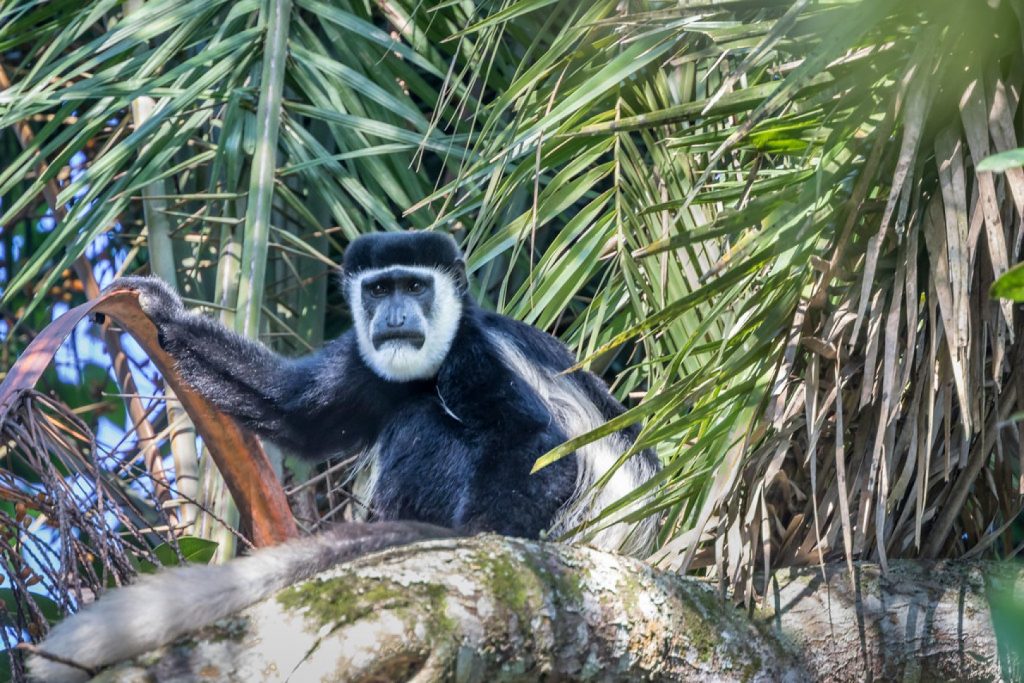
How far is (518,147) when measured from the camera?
2.48 meters

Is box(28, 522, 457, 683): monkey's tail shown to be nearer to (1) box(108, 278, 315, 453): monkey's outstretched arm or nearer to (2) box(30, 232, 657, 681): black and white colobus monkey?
(2) box(30, 232, 657, 681): black and white colobus monkey

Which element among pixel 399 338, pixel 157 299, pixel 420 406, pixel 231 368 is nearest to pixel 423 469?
pixel 420 406

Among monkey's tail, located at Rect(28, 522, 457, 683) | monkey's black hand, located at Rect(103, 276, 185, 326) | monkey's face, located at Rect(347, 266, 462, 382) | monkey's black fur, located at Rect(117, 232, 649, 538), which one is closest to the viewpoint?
monkey's tail, located at Rect(28, 522, 457, 683)

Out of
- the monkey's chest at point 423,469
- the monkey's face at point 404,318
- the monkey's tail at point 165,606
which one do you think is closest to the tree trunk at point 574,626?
the monkey's tail at point 165,606

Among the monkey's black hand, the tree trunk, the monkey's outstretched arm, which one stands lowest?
the tree trunk

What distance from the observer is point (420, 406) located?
10.4ft

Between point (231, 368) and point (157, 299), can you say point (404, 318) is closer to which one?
point (231, 368)

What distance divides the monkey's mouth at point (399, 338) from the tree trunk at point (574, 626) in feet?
4.43

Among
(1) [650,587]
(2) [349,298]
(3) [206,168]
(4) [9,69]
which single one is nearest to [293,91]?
(3) [206,168]

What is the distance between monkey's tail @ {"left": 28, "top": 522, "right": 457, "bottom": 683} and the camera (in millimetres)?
1397

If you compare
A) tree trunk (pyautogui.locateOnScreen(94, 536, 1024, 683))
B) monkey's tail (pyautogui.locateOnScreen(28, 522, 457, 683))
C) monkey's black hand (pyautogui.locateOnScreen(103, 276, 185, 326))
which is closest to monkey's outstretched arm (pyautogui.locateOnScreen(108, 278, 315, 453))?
monkey's black hand (pyautogui.locateOnScreen(103, 276, 185, 326))

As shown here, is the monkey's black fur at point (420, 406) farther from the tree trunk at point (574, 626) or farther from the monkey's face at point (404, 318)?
the tree trunk at point (574, 626)

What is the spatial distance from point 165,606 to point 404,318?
1.73m

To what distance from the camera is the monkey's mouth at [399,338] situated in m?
3.12
